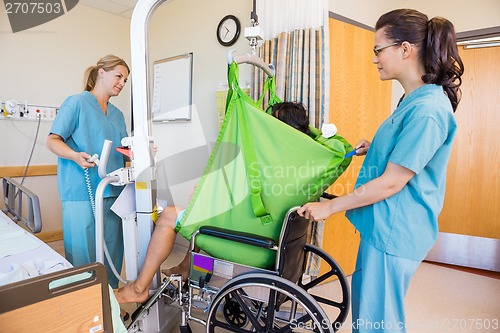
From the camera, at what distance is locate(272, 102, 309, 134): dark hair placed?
1472mm

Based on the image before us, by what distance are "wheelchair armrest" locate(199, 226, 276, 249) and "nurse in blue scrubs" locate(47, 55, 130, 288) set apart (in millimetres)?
748

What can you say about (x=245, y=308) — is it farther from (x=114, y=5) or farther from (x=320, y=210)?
(x=114, y=5)

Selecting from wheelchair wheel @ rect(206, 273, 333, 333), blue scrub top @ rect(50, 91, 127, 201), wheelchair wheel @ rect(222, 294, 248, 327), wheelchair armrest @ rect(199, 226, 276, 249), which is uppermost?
blue scrub top @ rect(50, 91, 127, 201)

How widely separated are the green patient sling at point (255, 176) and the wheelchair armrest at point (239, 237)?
0.26 feet

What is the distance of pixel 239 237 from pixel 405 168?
61 cm

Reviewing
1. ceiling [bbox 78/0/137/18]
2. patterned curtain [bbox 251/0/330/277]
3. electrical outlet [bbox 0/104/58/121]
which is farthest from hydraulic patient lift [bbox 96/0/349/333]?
ceiling [bbox 78/0/137/18]

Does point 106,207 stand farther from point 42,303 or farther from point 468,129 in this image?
point 468,129

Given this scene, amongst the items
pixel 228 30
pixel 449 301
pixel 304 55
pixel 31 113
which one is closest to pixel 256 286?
pixel 304 55

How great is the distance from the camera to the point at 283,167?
125 cm

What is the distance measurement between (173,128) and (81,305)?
2.43 meters

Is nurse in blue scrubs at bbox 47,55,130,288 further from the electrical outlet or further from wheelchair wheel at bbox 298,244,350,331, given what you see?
the electrical outlet

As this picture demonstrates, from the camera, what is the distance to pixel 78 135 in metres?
1.68

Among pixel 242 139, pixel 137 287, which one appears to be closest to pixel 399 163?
pixel 242 139

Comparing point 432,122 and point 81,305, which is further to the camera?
point 432,122
